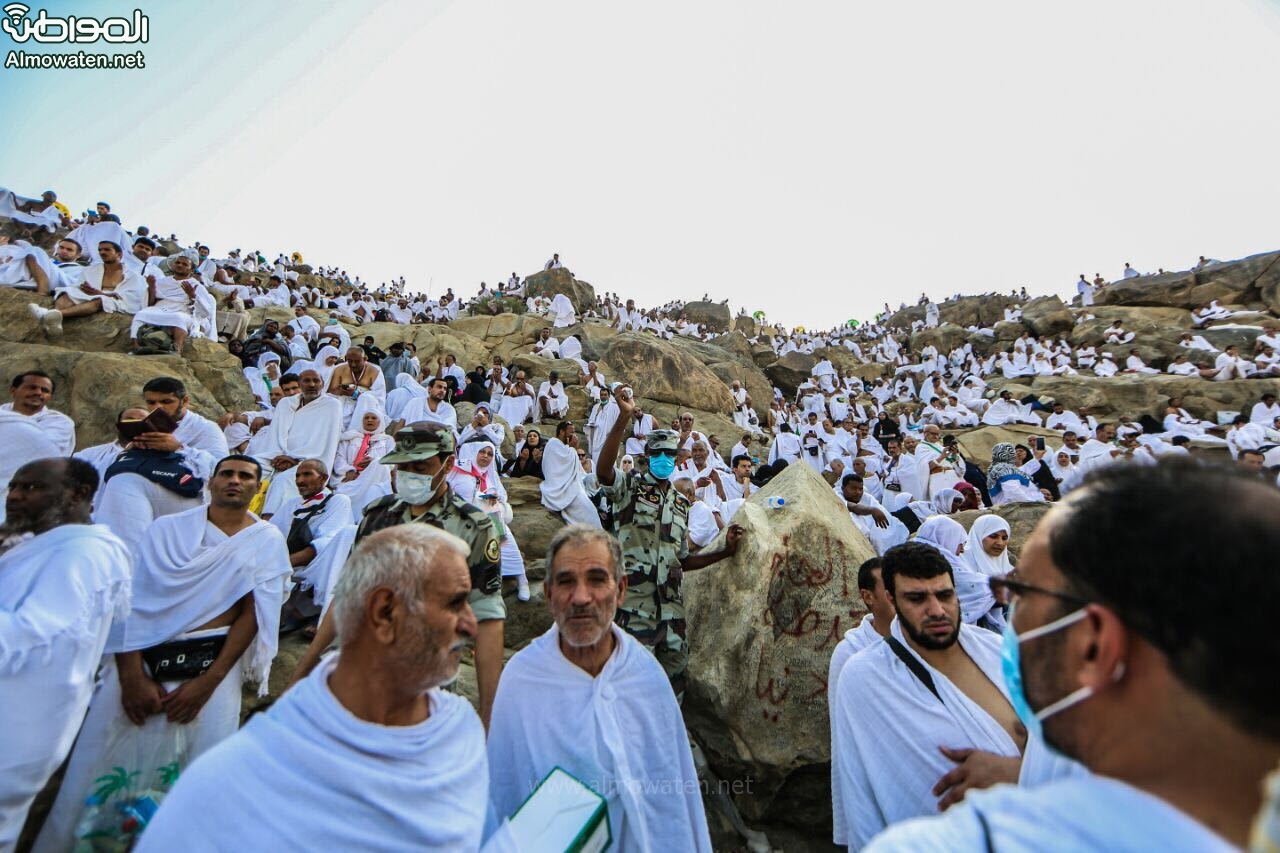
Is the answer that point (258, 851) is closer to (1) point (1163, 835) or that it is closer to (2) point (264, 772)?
(2) point (264, 772)

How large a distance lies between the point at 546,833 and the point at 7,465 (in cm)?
Answer: 524

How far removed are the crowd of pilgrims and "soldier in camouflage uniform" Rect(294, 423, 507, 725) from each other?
4.2 inches

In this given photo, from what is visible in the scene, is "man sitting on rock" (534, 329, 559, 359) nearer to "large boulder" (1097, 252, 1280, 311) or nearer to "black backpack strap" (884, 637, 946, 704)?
"black backpack strap" (884, 637, 946, 704)

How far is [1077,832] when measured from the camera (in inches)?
32.4

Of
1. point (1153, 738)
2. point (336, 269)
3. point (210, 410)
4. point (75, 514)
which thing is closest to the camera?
point (1153, 738)

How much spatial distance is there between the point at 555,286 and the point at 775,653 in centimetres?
2841

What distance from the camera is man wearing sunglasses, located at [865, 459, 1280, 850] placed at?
807 mm

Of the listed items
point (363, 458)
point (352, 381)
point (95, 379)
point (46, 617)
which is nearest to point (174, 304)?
point (95, 379)

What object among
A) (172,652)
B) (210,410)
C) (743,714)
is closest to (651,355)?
(210,410)

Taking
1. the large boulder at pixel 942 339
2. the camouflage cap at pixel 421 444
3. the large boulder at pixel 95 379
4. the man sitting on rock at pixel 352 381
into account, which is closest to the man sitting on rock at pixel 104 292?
the large boulder at pixel 95 379

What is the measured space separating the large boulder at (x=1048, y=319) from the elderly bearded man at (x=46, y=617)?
110 ft

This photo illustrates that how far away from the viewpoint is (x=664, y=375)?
1839cm

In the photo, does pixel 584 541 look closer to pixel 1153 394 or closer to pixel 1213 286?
pixel 1153 394

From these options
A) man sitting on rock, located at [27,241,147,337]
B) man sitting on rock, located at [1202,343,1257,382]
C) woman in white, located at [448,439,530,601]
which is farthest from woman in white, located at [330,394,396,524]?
man sitting on rock, located at [1202,343,1257,382]
